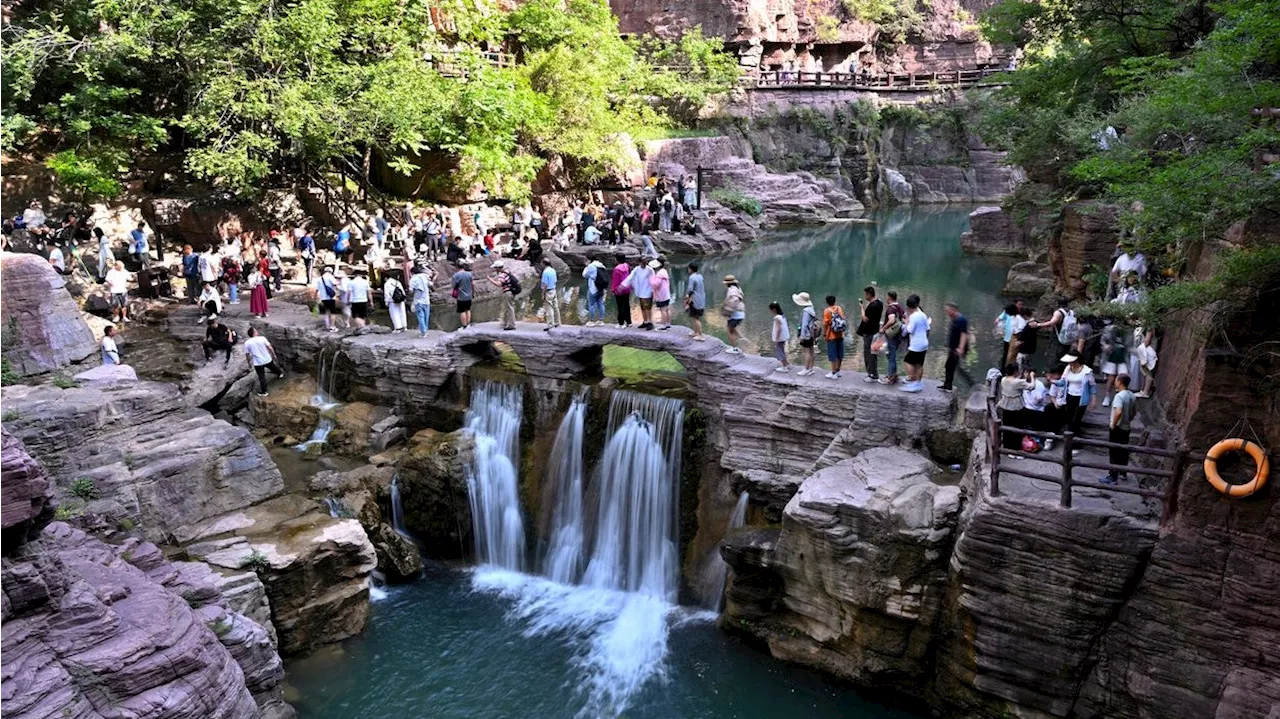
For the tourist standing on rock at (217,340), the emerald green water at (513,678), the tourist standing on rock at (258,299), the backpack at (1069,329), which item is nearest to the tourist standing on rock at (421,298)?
the tourist standing on rock at (217,340)

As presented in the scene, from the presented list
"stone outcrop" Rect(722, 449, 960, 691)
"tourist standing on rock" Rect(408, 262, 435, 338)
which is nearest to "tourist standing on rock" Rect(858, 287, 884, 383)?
"stone outcrop" Rect(722, 449, 960, 691)

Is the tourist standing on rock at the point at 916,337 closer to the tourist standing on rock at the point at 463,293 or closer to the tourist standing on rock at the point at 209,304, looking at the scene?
the tourist standing on rock at the point at 463,293

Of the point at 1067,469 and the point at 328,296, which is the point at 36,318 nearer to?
the point at 328,296

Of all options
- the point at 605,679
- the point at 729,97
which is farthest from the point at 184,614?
the point at 729,97

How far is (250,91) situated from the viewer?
23.7 m

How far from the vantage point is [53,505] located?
894 centimetres

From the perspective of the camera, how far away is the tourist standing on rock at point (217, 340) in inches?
708

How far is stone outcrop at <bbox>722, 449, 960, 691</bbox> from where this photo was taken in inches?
436

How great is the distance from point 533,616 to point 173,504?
18.9 ft

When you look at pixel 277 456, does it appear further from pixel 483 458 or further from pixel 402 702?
pixel 402 702

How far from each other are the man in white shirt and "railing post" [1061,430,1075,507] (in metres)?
19.9

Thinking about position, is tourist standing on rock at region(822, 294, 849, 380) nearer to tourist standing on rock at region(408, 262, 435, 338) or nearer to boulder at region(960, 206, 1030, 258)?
tourist standing on rock at region(408, 262, 435, 338)

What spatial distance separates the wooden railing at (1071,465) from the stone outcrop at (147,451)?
11.1 meters

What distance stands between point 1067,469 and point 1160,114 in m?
4.98
